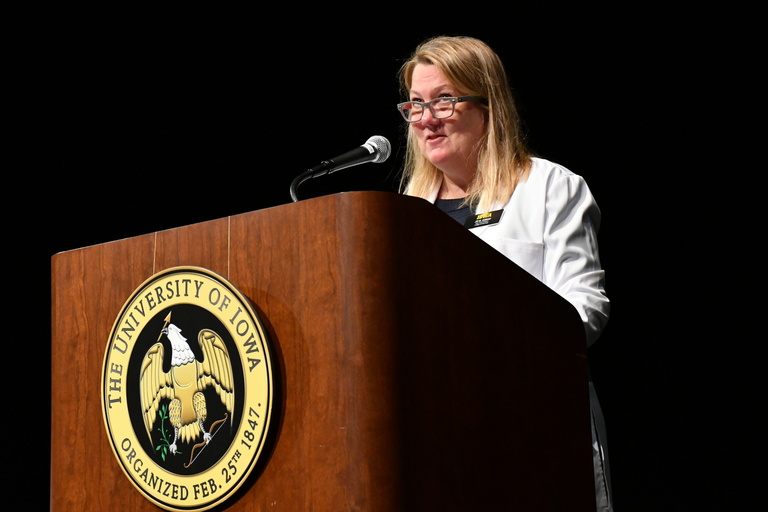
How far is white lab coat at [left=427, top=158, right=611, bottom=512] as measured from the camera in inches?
64.5

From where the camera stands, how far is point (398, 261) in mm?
1045

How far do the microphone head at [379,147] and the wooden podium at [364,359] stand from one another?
48 cm

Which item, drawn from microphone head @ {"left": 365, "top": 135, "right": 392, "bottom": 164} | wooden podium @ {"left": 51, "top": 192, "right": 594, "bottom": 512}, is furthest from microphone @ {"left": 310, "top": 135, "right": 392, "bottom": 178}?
wooden podium @ {"left": 51, "top": 192, "right": 594, "bottom": 512}

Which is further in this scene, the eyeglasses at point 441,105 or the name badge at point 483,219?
the eyeglasses at point 441,105

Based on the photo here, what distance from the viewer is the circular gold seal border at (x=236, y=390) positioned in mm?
1059

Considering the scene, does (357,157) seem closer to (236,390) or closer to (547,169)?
(547,169)

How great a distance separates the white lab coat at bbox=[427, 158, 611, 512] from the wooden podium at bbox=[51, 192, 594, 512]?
1.09 feet

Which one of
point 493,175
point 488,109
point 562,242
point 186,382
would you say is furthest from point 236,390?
point 488,109

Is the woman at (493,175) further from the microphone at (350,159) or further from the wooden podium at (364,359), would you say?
the wooden podium at (364,359)

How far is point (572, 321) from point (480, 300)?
32 cm

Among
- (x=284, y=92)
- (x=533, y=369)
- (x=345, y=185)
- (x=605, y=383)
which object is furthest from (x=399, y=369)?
(x=284, y=92)

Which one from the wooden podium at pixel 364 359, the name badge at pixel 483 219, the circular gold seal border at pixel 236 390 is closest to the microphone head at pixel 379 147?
the name badge at pixel 483 219

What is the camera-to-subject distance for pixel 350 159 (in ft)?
5.31

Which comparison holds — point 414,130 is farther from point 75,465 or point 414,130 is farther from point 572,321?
point 75,465
